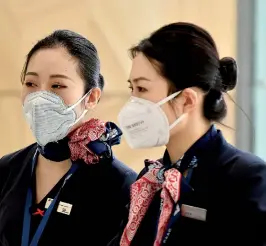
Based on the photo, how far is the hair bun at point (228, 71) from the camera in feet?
4.92

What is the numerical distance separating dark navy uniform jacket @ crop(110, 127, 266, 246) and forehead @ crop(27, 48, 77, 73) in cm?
55

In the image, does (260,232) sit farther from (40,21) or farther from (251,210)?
(40,21)

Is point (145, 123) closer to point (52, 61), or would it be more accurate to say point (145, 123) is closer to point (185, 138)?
point (185, 138)

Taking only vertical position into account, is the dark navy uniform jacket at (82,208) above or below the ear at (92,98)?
below

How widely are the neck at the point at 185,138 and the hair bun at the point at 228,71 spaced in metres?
0.14

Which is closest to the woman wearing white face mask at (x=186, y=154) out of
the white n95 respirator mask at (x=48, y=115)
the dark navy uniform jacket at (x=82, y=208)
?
the dark navy uniform jacket at (x=82, y=208)

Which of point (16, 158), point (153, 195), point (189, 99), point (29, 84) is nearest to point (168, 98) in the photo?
point (189, 99)

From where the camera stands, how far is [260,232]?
4.11 ft

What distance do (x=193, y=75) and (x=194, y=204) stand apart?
0.36 m

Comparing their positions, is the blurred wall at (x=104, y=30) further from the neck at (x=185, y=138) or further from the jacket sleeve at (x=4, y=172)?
the neck at (x=185, y=138)

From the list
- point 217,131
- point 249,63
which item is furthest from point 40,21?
point 217,131

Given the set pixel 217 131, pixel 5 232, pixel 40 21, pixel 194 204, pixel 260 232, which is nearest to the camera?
pixel 260 232

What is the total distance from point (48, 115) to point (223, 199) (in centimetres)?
68

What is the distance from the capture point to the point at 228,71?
1509 millimetres
